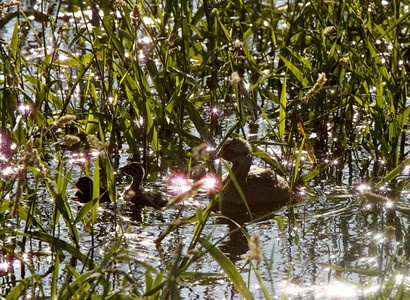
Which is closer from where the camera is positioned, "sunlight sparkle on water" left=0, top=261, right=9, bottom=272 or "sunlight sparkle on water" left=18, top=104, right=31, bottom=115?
"sunlight sparkle on water" left=0, top=261, right=9, bottom=272

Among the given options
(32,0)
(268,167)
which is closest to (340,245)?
(268,167)

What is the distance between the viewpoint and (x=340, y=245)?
147 inches

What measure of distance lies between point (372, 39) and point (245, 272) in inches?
97.7

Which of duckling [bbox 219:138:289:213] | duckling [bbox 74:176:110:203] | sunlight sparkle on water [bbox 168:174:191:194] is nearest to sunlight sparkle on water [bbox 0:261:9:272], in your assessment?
duckling [bbox 74:176:110:203]

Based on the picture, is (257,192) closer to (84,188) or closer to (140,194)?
(140,194)

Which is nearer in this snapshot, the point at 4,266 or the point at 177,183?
the point at 4,266

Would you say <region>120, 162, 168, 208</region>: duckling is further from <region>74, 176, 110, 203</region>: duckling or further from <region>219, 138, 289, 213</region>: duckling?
<region>219, 138, 289, 213</region>: duckling

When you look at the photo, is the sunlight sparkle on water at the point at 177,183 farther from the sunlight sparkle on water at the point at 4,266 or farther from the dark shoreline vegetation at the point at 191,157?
the sunlight sparkle on water at the point at 4,266

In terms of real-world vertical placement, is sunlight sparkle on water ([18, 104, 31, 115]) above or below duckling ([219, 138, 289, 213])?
above

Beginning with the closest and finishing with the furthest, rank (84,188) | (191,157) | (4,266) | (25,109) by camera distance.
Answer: (4,266)
(191,157)
(25,109)
(84,188)

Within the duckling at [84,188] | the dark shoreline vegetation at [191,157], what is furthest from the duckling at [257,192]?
the duckling at [84,188]

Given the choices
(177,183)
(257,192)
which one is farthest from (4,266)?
(257,192)

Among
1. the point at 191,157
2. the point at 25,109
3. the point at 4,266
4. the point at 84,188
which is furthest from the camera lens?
the point at 84,188

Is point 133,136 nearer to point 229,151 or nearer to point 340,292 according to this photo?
point 229,151
